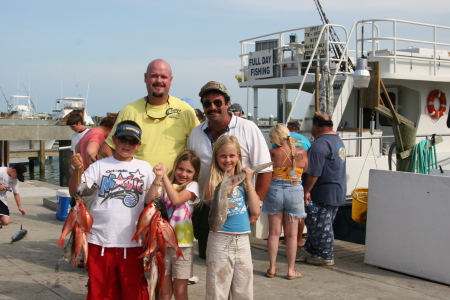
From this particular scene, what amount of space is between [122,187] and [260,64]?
10.3 meters

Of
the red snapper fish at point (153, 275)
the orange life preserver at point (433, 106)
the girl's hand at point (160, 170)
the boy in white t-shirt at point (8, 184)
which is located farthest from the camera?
the orange life preserver at point (433, 106)

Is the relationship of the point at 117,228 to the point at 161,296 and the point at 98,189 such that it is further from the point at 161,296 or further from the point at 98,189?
the point at 161,296

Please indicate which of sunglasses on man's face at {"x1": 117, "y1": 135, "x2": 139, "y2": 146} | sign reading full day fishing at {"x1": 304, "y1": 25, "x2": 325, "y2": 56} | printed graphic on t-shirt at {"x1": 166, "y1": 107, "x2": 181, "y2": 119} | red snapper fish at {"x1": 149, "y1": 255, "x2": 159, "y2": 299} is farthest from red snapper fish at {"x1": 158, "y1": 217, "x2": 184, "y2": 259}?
sign reading full day fishing at {"x1": 304, "y1": 25, "x2": 325, "y2": 56}

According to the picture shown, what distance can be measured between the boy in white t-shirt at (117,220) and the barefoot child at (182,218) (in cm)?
25

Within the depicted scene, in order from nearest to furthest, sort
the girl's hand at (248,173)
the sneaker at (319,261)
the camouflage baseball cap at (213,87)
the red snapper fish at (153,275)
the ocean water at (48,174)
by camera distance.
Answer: the red snapper fish at (153,275), the girl's hand at (248,173), the camouflage baseball cap at (213,87), the sneaker at (319,261), the ocean water at (48,174)

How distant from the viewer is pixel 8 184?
852 centimetres

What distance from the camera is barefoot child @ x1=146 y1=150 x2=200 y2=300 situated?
12.9 feet

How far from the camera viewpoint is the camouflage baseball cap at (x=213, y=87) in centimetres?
402

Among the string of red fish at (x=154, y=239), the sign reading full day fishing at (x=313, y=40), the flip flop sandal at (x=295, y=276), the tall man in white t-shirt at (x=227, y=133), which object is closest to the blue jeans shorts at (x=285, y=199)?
the flip flop sandal at (x=295, y=276)

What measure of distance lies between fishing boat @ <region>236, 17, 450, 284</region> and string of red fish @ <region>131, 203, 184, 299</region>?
2.88m

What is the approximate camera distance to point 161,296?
403 cm

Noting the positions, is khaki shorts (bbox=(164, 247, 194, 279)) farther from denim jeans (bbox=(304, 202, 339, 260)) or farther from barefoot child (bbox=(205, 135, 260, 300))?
denim jeans (bbox=(304, 202, 339, 260))

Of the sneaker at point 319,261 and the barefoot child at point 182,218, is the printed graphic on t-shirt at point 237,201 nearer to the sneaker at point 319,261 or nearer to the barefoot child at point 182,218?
the barefoot child at point 182,218

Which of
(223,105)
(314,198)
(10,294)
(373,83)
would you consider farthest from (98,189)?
(373,83)
